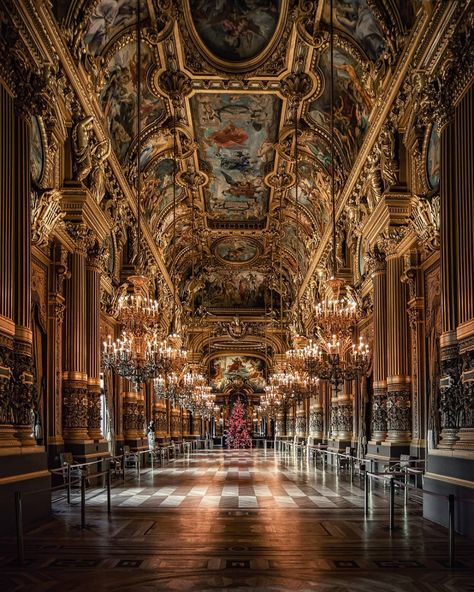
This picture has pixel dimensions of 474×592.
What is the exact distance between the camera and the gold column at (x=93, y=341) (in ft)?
60.7

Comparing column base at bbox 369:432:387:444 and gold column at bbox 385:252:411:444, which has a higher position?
gold column at bbox 385:252:411:444

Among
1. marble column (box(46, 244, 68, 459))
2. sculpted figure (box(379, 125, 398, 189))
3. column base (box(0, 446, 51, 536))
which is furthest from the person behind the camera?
sculpted figure (box(379, 125, 398, 189))

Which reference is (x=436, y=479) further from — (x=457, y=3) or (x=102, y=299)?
(x=102, y=299)

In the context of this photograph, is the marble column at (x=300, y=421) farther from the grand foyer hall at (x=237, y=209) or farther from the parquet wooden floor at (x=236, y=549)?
the parquet wooden floor at (x=236, y=549)

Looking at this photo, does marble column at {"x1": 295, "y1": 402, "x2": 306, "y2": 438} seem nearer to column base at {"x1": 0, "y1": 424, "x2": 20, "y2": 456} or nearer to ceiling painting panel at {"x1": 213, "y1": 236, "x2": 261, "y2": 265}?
ceiling painting panel at {"x1": 213, "y1": 236, "x2": 261, "y2": 265}

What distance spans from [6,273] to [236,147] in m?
17.3

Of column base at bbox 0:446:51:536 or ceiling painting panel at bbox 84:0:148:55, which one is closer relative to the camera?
column base at bbox 0:446:51:536

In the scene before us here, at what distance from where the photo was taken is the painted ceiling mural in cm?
2350

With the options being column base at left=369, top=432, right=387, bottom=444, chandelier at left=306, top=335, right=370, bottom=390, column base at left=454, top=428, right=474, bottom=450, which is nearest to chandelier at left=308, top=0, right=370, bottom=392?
chandelier at left=306, top=335, right=370, bottom=390

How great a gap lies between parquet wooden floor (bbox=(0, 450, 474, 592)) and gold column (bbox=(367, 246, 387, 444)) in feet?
12.9

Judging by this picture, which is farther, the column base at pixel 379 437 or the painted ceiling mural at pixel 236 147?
the painted ceiling mural at pixel 236 147

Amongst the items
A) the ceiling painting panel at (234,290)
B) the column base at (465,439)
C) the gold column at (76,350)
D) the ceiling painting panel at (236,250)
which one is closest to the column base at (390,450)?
the column base at (465,439)

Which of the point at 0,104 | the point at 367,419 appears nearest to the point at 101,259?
the point at 0,104

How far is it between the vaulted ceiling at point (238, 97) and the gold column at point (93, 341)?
3.85 metres
